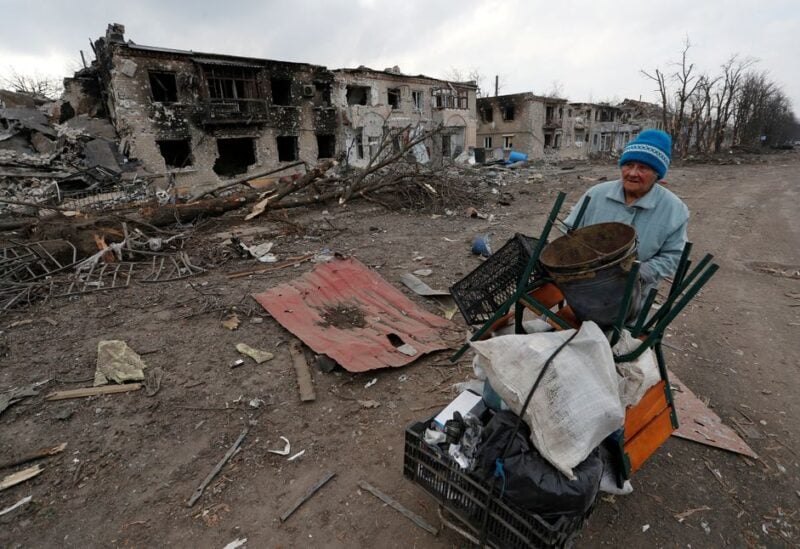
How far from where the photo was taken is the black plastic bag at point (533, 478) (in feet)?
4.86

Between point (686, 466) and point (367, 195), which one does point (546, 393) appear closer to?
point (686, 466)

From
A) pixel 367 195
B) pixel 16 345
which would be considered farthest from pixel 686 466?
pixel 367 195

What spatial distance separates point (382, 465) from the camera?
2559 mm

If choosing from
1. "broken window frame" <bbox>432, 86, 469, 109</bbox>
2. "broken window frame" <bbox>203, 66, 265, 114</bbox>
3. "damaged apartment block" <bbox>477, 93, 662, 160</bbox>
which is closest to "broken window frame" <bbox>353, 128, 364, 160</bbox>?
"broken window frame" <bbox>203, 66, 265, 114</bbox>

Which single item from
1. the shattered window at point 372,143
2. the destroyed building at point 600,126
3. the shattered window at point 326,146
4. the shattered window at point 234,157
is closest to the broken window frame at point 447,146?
the shattered window at point 372,143

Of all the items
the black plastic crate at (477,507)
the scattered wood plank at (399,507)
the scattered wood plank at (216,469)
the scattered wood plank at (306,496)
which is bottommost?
the scattered wood plank at (399,507)

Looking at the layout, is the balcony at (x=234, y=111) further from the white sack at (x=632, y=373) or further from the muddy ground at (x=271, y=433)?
the white sack at (x=632, y=373)

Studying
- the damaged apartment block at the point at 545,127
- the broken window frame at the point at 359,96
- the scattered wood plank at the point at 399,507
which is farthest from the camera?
the damaged apartment block at the point at 545,127

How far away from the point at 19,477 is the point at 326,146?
854 inches

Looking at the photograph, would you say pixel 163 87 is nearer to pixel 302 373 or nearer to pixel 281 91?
pixel 281 91

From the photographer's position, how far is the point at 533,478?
1493mm

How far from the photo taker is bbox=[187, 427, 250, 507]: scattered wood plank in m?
2.34

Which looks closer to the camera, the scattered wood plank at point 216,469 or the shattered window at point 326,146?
the scattered wood plank at point 216,469

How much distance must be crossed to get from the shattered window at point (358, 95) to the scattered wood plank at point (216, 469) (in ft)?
73.6
